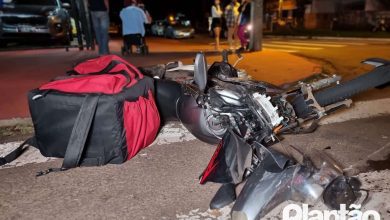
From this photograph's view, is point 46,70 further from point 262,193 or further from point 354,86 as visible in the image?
point 262,193

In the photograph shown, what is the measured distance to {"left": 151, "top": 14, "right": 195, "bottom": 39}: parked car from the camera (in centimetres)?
2031

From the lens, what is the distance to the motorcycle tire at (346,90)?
120 inches

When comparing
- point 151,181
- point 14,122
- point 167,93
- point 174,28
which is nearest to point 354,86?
point 167,93

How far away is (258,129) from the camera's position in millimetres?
2781

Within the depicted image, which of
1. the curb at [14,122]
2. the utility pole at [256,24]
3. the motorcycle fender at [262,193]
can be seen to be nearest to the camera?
the motorcycle fender at [262,193]

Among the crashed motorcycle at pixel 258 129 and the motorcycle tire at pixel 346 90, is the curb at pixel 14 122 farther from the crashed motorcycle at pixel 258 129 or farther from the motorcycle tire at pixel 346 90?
the motorcycle tire at pixel 346 90

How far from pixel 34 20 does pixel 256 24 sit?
238 inches

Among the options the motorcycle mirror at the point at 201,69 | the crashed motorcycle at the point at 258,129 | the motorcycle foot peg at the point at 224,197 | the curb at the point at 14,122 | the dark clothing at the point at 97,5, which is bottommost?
the motorcycle foot peg at the point at 224,197

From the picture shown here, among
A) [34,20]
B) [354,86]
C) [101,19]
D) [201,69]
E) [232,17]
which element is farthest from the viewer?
[232,17]

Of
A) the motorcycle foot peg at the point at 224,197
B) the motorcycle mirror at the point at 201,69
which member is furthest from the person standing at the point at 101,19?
the motorcycle foot peg at the point at 224,197

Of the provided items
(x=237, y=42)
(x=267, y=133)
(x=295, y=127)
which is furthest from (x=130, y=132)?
(x=237, y=42)

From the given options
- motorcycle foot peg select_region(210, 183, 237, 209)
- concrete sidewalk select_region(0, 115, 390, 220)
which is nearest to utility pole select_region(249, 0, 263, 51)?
concrete sidewalk select_region(0, 115, 390, 220)

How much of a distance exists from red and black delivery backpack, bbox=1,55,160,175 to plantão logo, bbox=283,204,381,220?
1398 millimetres

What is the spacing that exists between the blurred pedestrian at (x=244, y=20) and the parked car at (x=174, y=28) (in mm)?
9404
